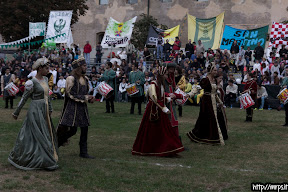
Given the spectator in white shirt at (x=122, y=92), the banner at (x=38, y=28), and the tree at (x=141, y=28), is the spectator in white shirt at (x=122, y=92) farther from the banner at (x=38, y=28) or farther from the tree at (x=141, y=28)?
the tree at (x=141, y=28)

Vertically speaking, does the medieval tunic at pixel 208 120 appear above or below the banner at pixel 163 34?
below

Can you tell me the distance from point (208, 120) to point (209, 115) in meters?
0.12

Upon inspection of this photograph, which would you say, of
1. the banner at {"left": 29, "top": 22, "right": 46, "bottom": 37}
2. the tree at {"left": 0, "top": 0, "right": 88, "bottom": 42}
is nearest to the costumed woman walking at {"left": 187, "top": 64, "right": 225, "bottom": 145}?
the banner at {"left": 29, "top": 22, "right": 46, "bottom": 37}

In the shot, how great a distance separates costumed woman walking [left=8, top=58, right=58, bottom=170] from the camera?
7617 mm

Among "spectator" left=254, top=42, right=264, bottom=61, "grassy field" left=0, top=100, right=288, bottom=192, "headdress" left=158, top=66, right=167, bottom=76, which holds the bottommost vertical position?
"grassy field" left=0, top=100, right=288, bottom=192

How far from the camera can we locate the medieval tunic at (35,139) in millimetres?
7613

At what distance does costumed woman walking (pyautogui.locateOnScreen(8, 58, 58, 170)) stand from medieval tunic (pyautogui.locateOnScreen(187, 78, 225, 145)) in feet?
14.1

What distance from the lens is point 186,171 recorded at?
315 inches

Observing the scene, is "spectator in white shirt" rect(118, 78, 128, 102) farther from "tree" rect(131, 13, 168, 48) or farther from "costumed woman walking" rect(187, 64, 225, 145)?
"costumed woman walking" rect(187, 64, 225, 145)

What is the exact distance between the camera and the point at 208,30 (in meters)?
28.2

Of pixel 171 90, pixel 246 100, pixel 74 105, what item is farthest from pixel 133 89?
pixel 74 105

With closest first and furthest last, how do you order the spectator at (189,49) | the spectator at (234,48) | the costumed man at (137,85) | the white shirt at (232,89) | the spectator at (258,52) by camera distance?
the costumed man at (137,85) < the white shirt at (232,89) < the spectator at (258,52) < the spectator at (234,48) < the spectator at (189,49)

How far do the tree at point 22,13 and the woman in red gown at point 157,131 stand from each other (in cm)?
2836

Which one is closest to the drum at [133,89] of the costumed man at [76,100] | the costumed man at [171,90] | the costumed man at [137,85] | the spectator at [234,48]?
the costumed man at [137,85]
